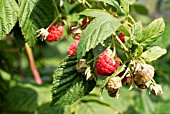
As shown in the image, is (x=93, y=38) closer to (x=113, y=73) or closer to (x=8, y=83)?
(x=113, y=73)

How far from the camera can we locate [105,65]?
134 centimetres

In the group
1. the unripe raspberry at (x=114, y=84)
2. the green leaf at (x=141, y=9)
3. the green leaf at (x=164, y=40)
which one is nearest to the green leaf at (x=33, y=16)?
the unripe raspberry at (x=114, y=84)

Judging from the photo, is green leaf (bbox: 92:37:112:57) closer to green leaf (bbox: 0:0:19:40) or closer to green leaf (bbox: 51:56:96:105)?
green leaf (bbox: 51:56:96:105)

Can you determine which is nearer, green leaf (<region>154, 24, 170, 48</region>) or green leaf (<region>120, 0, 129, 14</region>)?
green leaf (<region>120, 0, 129, 14</region>)

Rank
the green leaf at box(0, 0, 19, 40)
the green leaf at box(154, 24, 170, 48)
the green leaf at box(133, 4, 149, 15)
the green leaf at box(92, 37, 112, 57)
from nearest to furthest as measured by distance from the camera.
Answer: the green leaf at box(92, 37, 112, 57) < the green leaf at box(0, 0, 19, 40) < the green leaf at box(154, 24, 170, 48) < the green leaf at box(133, 4, 149, 15)

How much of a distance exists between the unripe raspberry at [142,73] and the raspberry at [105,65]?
0.08 meters

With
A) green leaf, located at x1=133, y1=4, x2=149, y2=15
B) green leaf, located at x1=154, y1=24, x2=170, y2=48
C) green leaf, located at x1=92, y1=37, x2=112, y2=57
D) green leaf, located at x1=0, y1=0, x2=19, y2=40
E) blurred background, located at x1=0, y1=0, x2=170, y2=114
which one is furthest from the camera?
green leaf, located at x1=133, y1=4, x2=149, y2=15

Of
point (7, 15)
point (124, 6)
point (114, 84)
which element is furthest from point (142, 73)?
point (7, 15)

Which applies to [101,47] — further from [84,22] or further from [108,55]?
[84,22]

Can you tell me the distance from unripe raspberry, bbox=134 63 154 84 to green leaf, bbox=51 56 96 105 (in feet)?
0.65

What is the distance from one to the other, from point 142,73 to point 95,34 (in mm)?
190

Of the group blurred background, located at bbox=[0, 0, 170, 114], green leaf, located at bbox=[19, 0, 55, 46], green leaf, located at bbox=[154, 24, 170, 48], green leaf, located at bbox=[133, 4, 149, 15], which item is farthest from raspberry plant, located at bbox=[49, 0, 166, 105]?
green leaf, located at bbox=[133, 4, 149, 15]

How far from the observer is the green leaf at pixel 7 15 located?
1.52 m

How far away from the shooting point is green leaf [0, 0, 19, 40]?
1520mm
